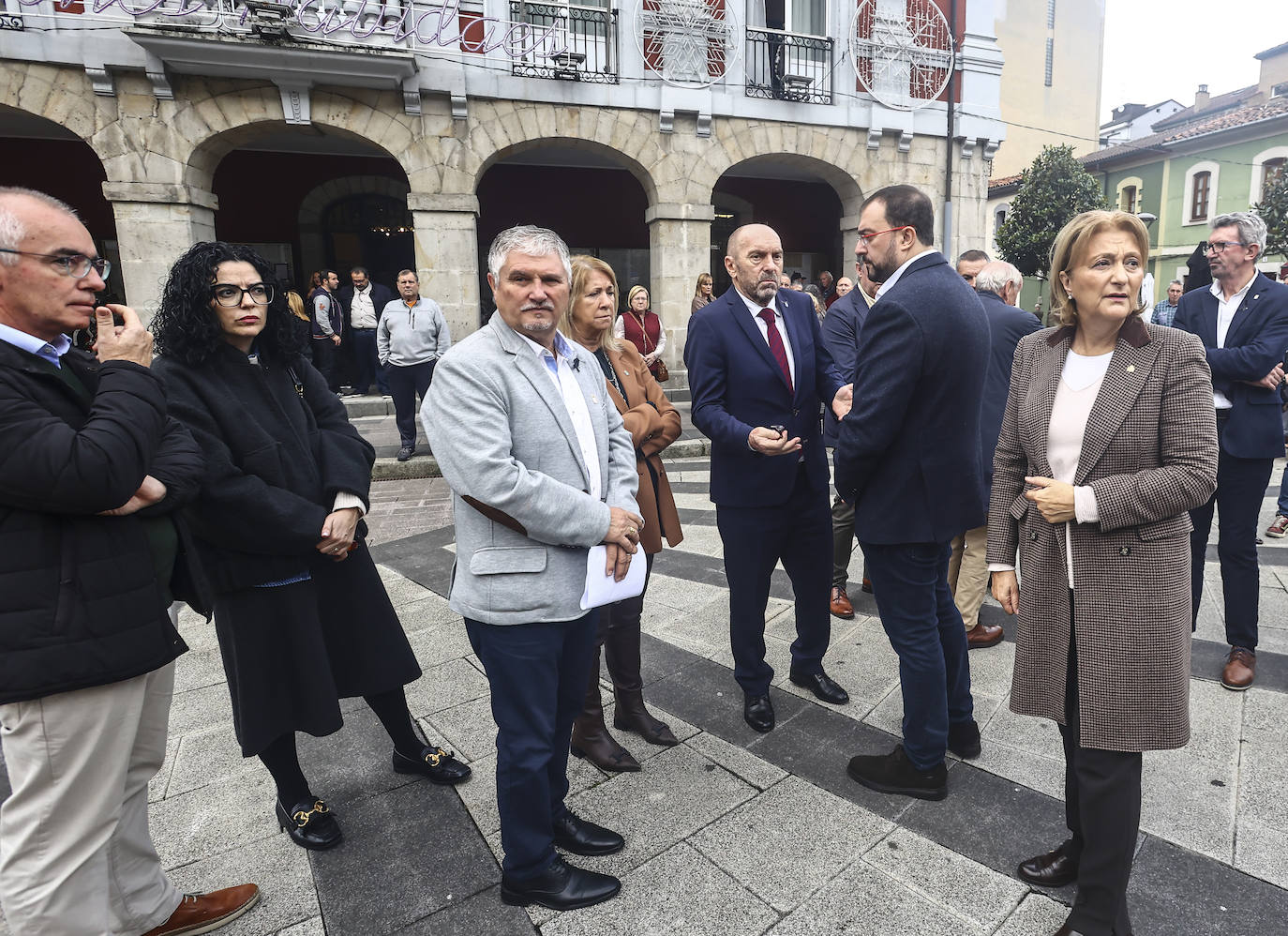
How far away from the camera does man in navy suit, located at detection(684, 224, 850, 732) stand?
2.97 meters

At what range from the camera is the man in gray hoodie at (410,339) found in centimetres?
799

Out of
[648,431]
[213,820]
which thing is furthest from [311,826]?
[648,431]

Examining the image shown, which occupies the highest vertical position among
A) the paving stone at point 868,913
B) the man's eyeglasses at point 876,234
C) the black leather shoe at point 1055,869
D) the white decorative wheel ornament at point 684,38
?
the white decorative wheel ornament at point 684,38

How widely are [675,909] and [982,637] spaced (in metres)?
2.38

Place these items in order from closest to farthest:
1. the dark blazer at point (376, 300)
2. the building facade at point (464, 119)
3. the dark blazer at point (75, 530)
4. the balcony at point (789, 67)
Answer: the dark blazer at point (75, 530) → the building facade at point (464, 119) → the dark blazer at point (376, 300) → the balcony at point (789, 67)

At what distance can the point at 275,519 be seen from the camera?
7.13 ft

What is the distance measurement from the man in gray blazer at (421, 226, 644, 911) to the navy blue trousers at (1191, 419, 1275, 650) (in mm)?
3004

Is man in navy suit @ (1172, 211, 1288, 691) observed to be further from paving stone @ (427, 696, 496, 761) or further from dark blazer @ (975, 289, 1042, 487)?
paving stone @ (427, 696, 496, 761)

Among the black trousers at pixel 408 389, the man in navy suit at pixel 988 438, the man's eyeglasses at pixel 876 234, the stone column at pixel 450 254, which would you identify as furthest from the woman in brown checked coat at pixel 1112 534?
the stone column at pixel 450 254

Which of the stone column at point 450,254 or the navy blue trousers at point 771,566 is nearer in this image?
the navy blue trousers at point 771,566

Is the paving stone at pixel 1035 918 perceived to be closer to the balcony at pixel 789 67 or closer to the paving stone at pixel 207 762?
the paving stone at pixel 207 762

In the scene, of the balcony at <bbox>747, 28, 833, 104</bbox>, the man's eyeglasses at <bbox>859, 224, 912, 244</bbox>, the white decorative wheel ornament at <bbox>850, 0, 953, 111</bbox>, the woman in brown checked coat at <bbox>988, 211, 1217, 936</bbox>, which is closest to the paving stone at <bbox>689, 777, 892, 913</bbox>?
the woman in brown checked coat at <bbox>988, 211, 1217, 936</bbox>

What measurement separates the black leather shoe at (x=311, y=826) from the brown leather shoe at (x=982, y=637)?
2.98m

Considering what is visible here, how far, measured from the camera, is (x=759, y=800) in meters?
2.54
